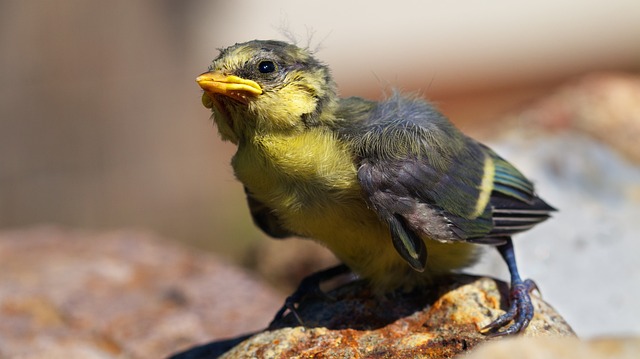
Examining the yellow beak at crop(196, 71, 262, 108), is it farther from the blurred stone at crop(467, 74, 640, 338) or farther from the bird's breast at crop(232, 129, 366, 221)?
the blurred stone at crop(467, 74, 640, 338)

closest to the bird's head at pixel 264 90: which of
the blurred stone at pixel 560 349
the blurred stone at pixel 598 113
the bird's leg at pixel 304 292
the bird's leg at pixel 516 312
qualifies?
the bird's leg at pixel 304 292

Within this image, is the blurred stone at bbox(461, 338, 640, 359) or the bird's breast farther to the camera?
the bird's breast

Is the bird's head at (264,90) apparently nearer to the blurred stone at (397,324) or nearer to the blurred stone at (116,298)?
the blurred stone at (397,324)

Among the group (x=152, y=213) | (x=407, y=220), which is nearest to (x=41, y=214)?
(x=152, y=213)

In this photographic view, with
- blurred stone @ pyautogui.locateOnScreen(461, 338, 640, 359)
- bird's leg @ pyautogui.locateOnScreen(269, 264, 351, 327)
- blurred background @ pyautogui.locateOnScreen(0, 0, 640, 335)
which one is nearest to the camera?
blurred stone @ pyautogui.locateOnScreen(461, 338, 640, 359)

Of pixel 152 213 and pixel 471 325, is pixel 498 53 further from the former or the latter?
pixel 471 325

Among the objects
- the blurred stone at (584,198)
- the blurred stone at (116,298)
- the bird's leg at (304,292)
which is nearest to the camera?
the bird's leg at (304,292)

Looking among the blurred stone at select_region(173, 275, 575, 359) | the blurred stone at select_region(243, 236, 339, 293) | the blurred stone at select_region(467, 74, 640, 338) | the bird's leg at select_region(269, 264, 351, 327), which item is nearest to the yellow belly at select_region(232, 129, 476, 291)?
the blurred stone at select_region(173, 275, 575, 359)
